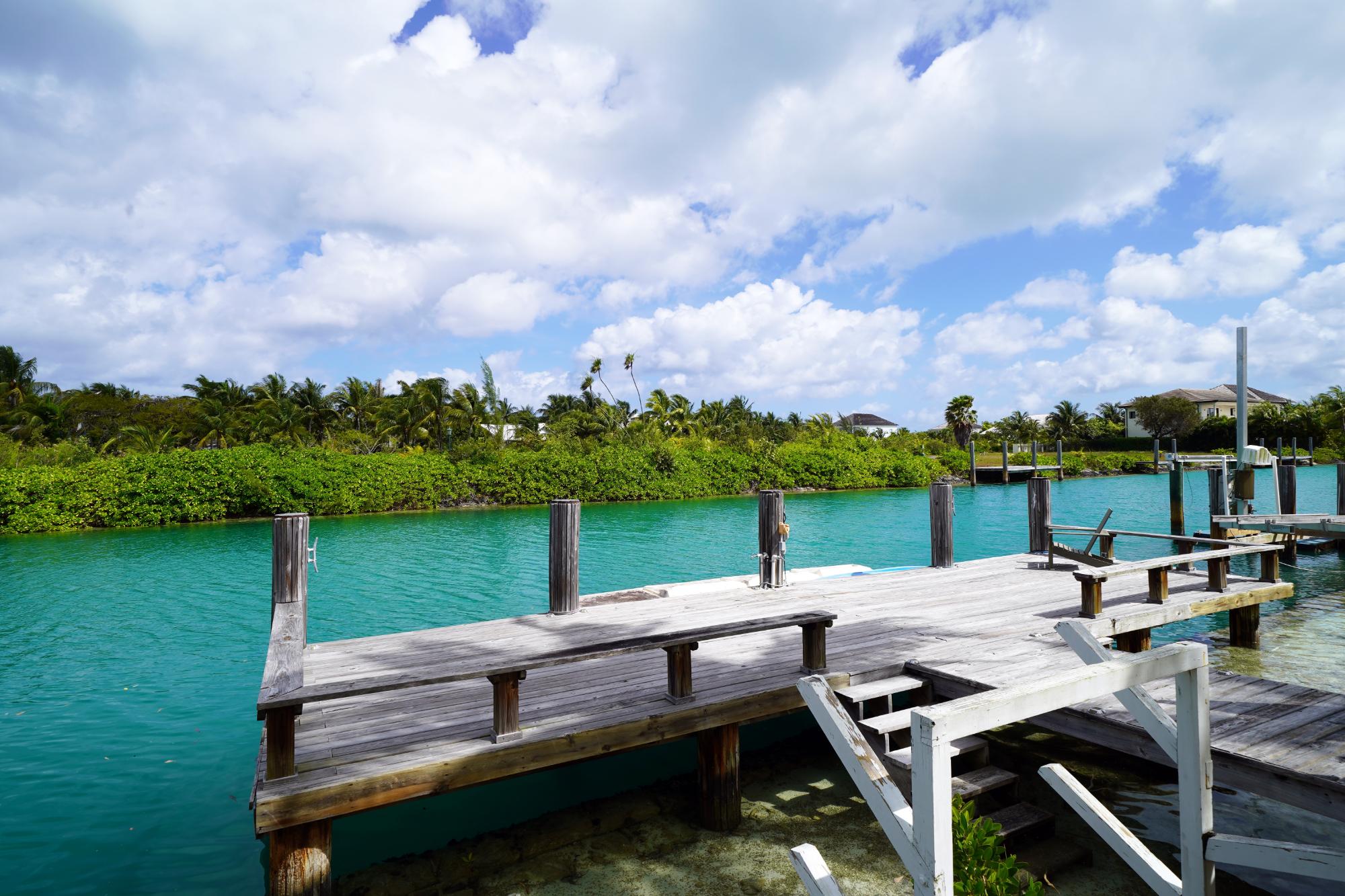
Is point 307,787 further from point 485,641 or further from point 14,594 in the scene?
point 14,594

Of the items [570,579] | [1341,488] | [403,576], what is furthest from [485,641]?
[1341,488]

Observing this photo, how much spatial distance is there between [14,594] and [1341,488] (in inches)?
1147

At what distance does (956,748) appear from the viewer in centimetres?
425

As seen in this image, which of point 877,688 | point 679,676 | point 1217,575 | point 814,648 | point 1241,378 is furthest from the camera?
point 1241,378

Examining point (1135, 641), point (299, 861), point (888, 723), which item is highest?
point (1135, 641)

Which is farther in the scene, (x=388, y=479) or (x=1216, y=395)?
(x=1216, y=395)

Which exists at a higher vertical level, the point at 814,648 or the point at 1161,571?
the point at 1161,571

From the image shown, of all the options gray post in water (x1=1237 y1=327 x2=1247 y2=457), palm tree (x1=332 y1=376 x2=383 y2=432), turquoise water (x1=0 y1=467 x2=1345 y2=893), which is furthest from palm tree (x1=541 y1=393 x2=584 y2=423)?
gray post in water (x1=1237 y1=327 x2=1247 y2=457)

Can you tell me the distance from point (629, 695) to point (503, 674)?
1.25 meters

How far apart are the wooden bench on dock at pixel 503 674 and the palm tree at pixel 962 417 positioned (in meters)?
53.8

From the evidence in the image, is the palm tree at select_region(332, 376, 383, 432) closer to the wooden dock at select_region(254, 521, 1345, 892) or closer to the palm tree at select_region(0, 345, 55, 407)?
the palm tree at select_region(0, 345, 55, 407)

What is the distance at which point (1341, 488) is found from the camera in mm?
17625

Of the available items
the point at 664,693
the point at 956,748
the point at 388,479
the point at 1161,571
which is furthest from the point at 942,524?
the point at 388,479

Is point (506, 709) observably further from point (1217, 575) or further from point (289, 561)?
point (1217, 575)
